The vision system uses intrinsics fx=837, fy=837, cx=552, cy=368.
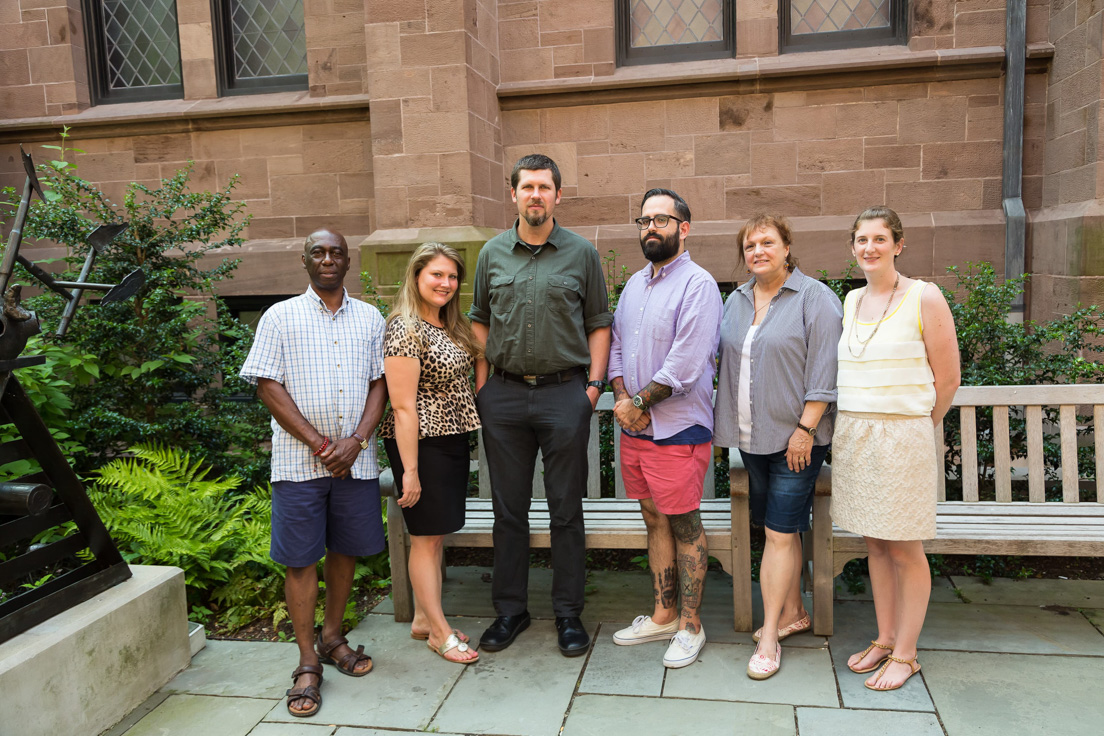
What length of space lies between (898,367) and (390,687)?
2519mm

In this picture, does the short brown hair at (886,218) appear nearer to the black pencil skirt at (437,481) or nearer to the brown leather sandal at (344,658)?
the black pencil skirt at (437,481)

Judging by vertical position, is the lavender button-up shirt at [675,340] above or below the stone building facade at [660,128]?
below

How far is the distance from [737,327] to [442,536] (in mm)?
1669

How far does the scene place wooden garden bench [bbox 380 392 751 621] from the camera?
13.3 ft

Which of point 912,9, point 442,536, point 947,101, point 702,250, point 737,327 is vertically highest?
point 912,9

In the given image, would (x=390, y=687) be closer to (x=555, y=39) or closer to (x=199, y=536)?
(x=199, y=536)

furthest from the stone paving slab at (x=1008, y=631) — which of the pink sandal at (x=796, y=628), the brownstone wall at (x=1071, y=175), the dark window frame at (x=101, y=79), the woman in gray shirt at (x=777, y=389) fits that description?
the dark window frame at (x=101, y=79)

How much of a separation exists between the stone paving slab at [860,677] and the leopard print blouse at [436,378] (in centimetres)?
193

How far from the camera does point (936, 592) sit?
4.48 metres

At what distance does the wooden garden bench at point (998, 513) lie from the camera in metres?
3.81

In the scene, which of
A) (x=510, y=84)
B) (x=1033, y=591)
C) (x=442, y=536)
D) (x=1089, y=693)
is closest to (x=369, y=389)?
(x=442, y=536)

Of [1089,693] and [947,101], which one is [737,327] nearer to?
[1089,693]

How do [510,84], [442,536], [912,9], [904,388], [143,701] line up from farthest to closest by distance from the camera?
[510,84] < [912,9] < [442,536] < [143,701] < [904,388]

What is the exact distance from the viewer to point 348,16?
7988mm
